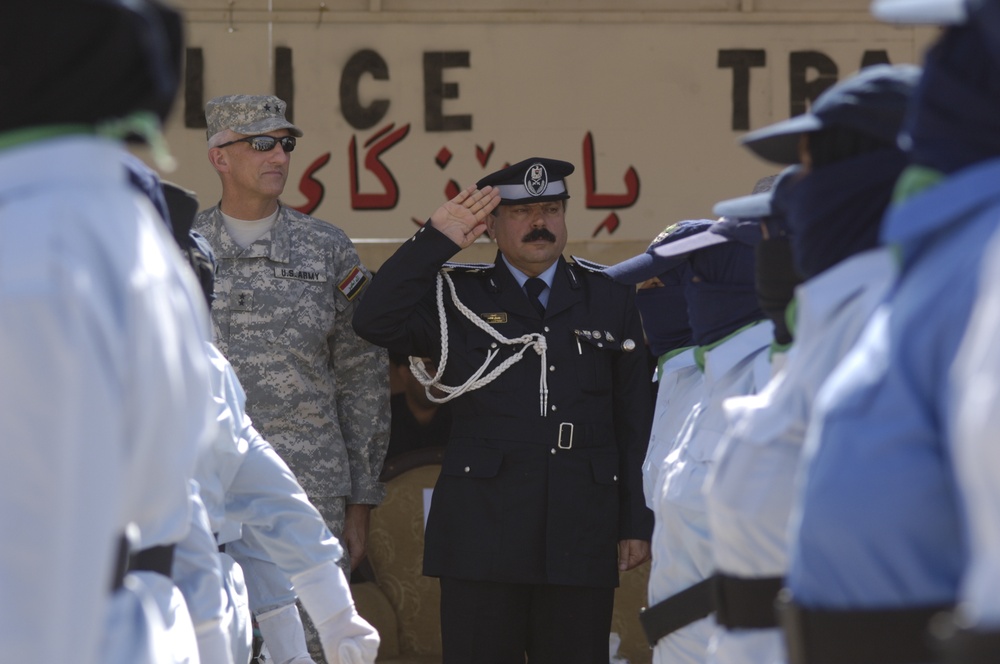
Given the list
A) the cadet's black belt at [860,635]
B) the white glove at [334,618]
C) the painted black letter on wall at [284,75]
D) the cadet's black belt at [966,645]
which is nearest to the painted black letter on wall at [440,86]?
the painted black letter on wall at [284,75]

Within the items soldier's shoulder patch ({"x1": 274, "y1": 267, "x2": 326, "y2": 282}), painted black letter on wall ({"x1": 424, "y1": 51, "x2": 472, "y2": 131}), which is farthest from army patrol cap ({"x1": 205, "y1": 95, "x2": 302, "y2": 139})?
painted black letter on wall ({"x1": 424, "y1": 51, "x2": 472, "y2": 131})

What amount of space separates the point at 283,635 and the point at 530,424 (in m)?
1.36

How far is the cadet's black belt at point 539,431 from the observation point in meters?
4.98

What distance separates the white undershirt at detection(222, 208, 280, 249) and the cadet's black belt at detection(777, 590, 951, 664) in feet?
12.7

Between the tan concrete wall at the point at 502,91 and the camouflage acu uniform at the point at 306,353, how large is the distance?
56.1 inches

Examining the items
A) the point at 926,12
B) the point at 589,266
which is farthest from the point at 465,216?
the point at 926,12

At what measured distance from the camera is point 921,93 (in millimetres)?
1771

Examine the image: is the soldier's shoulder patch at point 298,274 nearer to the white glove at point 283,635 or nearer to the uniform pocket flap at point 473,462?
the uniform pocket flap at point 473,462

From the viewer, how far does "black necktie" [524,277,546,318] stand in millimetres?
5242

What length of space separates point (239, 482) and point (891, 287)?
196cm

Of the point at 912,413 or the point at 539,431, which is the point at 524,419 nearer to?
the point at 539,431

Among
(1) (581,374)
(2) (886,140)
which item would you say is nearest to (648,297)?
(1) (581,374)

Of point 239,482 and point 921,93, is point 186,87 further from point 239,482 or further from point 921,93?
point 921,93

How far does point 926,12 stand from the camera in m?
1.77
